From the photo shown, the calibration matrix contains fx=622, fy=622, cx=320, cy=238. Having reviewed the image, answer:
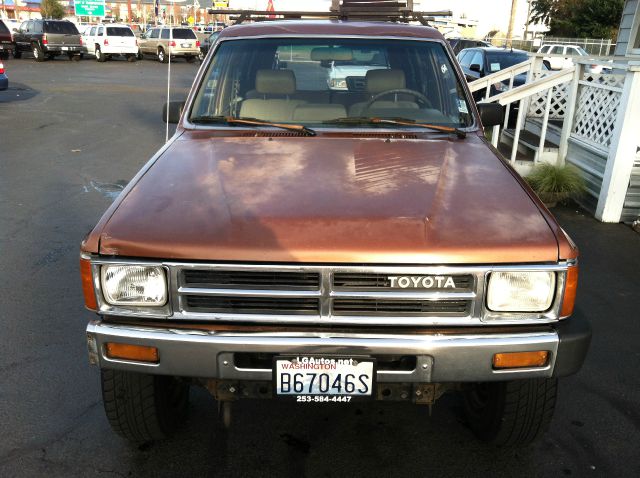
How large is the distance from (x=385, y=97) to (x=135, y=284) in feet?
6.98

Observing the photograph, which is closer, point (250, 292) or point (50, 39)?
point (250, 292)

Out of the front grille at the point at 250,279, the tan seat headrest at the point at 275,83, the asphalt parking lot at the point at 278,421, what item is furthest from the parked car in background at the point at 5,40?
the front grille at the point at 250,279

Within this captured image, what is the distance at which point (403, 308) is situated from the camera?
2.40 metres

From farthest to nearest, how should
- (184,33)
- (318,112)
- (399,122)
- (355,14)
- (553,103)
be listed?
(184,33) → (553,103) → (355,14) → (318,112) → (399,122)

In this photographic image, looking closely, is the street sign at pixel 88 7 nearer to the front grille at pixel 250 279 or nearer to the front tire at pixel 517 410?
the front grille at pixel 250 279

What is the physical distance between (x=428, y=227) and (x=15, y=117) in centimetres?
1333

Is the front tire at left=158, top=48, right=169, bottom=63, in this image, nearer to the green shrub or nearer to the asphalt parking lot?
the green shrub

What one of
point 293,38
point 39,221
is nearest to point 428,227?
point 293,38

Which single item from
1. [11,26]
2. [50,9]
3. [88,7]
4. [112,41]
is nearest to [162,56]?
[112,41]

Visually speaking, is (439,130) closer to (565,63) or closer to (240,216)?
(240,216)

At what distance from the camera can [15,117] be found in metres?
13.5

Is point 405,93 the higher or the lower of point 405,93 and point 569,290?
the higher

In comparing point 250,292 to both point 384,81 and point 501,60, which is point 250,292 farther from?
point 501,60

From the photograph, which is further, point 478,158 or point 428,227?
point 478,158
